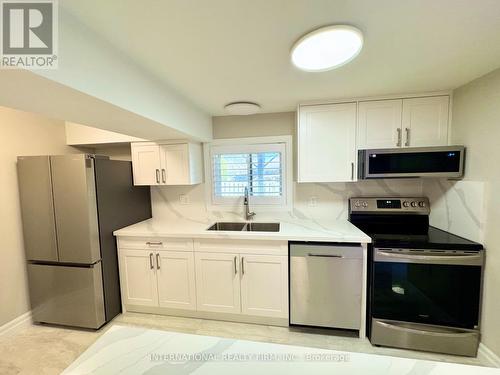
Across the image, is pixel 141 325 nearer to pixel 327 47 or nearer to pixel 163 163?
pixel 163 163

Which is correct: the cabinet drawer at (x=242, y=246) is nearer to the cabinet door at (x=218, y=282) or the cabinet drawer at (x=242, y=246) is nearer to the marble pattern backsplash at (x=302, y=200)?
the cabinet door at (x=218, y=282)

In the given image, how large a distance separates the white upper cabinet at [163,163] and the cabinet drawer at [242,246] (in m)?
0.75

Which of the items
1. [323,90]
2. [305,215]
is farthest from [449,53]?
[305,215]

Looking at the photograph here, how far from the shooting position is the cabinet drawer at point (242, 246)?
2063 millimetres

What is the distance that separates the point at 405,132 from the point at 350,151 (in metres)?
0.51

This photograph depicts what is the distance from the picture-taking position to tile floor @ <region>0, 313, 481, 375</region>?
5.88ft

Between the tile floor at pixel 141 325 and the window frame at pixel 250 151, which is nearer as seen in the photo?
the tile floor at pixel 141 325

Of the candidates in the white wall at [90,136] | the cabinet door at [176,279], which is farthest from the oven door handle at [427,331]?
the white wall at [90,136]

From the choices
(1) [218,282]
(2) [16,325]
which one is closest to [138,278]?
(1) [218,282]

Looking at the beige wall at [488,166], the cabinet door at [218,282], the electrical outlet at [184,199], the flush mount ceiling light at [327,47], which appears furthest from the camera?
the electrical outlet at [184,199]

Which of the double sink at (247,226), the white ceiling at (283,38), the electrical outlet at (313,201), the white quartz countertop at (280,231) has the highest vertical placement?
the white ceiling at (283,38)

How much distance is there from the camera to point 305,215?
2643 mm

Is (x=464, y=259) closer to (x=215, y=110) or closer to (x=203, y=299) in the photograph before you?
(x=203, y=299)

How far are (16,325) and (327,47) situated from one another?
356 centimetres
